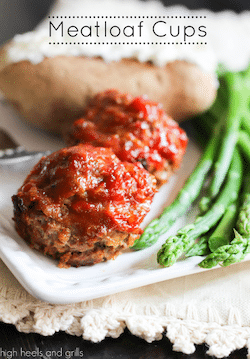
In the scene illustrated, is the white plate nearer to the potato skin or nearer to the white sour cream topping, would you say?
the potato skin

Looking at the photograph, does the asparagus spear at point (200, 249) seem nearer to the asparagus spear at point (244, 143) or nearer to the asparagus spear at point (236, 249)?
the asparagus spear at point (236, 249)

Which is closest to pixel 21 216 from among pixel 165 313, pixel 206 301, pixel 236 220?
pixel 165 313

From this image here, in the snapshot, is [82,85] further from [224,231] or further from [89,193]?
[224,231]

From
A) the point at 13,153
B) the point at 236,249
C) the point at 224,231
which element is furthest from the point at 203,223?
the point at 13,153

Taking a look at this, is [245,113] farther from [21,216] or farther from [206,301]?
[21,216]

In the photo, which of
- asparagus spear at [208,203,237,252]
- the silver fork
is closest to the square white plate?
asparagus spear at [208,203,237,252]
